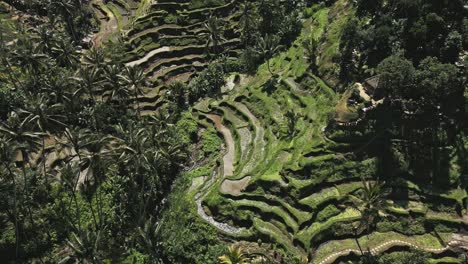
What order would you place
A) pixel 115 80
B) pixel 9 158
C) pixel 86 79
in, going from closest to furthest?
pixel 9 158 → pixel 86 79 → pixel 115 80

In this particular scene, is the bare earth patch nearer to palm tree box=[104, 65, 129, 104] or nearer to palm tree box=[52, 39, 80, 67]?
palm tree box=[104, 65, 129, 104]

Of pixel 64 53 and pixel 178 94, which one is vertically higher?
pixel 178 94

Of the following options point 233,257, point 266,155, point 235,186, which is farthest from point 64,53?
point 233,257

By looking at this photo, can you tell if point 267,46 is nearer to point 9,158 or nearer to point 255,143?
point 255,143

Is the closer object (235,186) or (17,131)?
(17,131)

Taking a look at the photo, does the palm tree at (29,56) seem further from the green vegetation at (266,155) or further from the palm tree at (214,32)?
the palm tree at (214,32)

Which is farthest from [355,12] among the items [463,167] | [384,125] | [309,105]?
[463,167]

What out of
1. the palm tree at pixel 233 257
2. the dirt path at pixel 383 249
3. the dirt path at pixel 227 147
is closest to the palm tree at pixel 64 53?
the dirt path at pixel 227 147

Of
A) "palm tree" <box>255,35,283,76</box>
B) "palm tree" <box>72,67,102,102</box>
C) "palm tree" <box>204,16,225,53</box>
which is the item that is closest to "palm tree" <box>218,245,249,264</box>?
"palm tree" <box>72,67,102,102</box>
